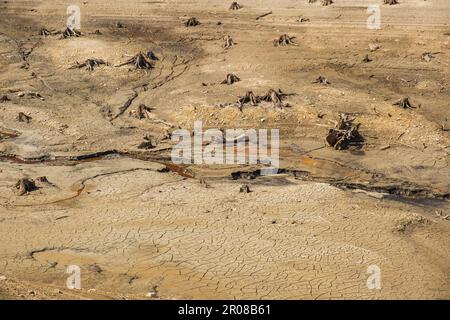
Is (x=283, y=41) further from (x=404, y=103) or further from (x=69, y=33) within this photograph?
(x=69, y=33)

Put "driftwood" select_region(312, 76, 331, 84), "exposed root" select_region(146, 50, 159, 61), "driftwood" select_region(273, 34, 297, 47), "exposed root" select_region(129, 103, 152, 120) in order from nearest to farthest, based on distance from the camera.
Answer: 1. "exposed root" select_region(129, 103, 152, 120)
2. "driftwood" select_region(312, 76, 331, 84)
3. "exposed root" select_region(146, 50, 159, 61)
4. "driftwood" select_region(273, 34, 297, 47)

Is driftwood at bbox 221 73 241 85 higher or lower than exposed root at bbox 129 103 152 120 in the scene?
higher

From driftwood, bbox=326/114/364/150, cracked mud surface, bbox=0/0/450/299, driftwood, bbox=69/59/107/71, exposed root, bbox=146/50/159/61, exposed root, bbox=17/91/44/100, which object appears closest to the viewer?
cracked mud surface, bbox=0/0/450/299

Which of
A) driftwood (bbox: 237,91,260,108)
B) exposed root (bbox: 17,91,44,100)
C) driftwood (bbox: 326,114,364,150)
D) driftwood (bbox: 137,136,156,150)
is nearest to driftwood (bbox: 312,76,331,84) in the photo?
driftwood (bbox: 237,91,260,108)

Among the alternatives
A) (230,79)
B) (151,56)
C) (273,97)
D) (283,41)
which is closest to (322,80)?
(273,97)

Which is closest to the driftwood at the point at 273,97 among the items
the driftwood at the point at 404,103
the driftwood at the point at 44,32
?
the driftwood at the point at 404,103

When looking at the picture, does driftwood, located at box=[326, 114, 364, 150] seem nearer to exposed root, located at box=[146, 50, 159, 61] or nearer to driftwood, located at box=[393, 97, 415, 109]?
driftwood, located at box=[393, 97, 415, 109]

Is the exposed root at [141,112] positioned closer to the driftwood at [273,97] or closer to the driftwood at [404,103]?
the driftwood at [273,97]
